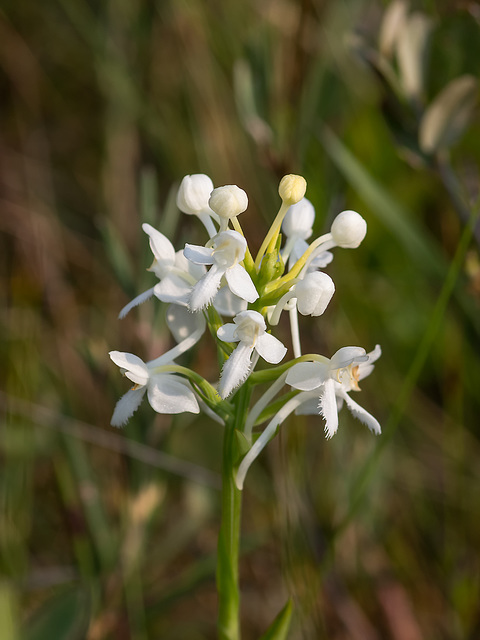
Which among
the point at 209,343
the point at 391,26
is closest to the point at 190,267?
the point at 391,26

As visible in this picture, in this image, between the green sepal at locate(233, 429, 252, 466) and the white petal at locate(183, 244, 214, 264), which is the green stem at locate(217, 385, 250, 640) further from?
the white petal at locate(183, 244, 214, 264)

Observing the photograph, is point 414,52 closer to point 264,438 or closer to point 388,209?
point 388,209

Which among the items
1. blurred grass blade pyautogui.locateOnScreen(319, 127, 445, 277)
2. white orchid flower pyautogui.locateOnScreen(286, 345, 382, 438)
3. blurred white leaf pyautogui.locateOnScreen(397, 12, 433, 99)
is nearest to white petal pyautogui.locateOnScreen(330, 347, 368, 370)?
white orchid flower pyautogui.locateOnScreen(286, 345, 382, 438)

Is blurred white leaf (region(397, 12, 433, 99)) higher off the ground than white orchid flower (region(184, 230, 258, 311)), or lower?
higher

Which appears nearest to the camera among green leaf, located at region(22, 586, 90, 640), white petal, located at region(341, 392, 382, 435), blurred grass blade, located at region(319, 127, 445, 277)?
white petal, located at region(341, 392, 382, 435)

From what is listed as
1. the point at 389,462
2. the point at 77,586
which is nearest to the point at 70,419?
the point at 77,586

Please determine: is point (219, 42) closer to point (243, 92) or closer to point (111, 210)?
point (111, 210)
